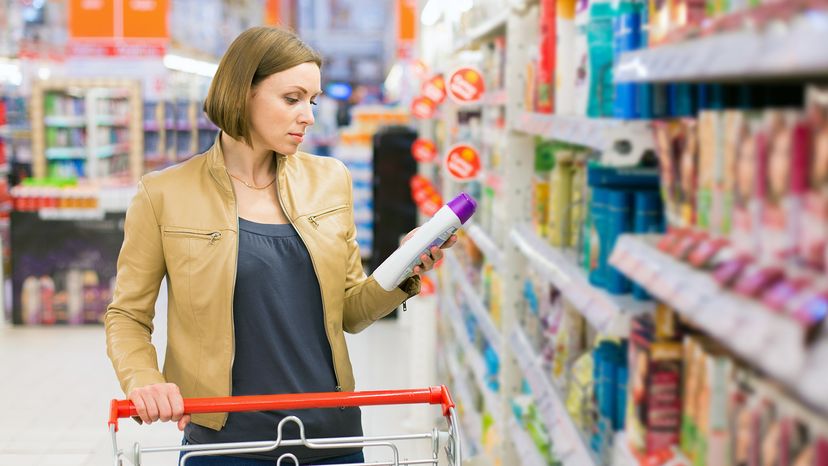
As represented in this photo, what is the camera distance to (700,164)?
1.41 meters

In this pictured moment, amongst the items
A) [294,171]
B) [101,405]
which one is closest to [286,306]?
[294,171]

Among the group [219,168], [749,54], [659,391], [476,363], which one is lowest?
[476,363]

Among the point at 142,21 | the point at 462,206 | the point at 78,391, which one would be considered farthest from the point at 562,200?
the point at 142,21

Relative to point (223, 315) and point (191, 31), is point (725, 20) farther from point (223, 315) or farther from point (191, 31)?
point (191, 31)

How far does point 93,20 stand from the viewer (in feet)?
42.8

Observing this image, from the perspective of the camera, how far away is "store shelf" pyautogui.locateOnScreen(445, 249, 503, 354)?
368cm

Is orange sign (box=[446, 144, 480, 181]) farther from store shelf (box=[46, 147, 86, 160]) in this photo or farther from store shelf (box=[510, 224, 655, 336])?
store shelf (box=[46, 147, 86, 160])

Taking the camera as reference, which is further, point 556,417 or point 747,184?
point 556,417

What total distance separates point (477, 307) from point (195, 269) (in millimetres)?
2063

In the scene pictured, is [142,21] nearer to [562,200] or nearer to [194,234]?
[562,200]

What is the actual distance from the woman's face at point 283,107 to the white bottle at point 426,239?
0.35m

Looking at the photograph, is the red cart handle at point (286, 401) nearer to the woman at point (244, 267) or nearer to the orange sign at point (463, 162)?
the woman at point (244, 267)

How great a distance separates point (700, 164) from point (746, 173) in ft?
0.63

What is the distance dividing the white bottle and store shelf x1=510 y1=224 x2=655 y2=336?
0.86 feet
